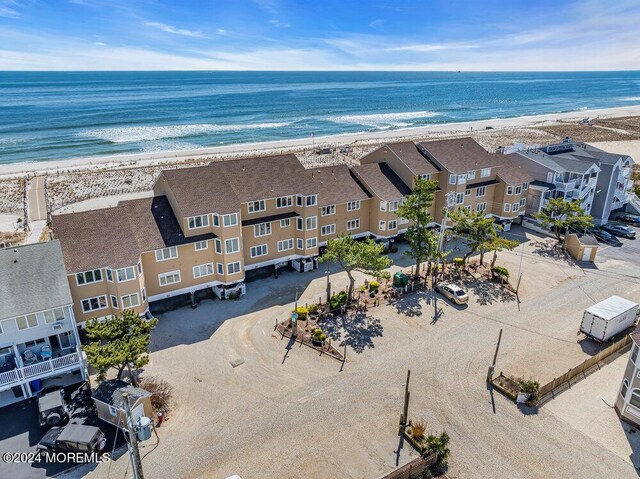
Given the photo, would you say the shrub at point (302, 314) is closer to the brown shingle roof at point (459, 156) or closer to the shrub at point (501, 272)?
the shrub at point (501, 272)

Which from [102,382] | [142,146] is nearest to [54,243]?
[102,382]

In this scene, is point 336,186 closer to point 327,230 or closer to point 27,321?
point 327,230

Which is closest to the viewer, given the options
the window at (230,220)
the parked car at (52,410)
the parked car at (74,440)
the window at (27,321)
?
the parked car at (74,440)

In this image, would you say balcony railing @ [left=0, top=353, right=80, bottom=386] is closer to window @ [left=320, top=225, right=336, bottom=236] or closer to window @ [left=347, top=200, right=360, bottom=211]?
window @ [left=320, top=225, right=336, bottom=236]

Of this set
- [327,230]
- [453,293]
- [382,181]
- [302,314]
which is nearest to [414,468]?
[302,314]

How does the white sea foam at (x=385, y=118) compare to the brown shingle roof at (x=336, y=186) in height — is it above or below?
below

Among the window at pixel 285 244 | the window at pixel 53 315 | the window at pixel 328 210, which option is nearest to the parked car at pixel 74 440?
the window at pixel 53 315
